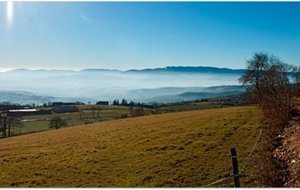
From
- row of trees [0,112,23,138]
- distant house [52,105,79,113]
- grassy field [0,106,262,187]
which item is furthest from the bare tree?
distant house [52,105,79,113]

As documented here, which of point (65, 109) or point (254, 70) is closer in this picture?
point (254, 70)

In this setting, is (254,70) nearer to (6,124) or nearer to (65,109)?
(6,124)

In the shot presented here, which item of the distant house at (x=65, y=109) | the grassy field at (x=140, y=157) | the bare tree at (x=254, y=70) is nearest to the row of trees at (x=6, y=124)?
the grassy field at (x=140, y=157)

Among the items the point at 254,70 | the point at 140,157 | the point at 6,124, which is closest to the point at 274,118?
the point at 140,157

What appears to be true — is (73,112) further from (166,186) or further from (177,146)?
(166,186)

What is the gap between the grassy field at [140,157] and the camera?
14075mm

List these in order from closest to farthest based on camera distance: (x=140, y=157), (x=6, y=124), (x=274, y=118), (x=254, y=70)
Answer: (x=140, y=157) < (x=274, y=118) < (x=254, y=70) < (x=6, y=124)

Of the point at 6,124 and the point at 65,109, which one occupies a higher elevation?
the point at 65,109

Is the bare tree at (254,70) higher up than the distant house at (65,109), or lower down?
higher up

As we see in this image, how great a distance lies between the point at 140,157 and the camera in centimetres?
1780

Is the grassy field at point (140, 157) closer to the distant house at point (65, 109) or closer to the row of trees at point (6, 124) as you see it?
the row of trees at point (6, 124)

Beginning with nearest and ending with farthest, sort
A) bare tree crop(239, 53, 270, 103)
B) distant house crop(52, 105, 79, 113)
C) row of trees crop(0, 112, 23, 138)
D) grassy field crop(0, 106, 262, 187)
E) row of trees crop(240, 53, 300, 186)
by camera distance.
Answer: row of trees crop(240, 53, 300, 186) < grassy field crop(0, 106, 262, 187) < bare tree crop(239, 53, 270, 103) < row of trees crop(0, 112, 23, 138) < distant house crop(52, 105, 79, 113)

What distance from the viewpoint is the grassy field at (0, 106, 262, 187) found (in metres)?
14.1

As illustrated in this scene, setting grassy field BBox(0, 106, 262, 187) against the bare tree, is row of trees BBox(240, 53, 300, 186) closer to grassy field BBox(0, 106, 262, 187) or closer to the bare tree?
grassy field BBox(0, 106, 262, 187)
